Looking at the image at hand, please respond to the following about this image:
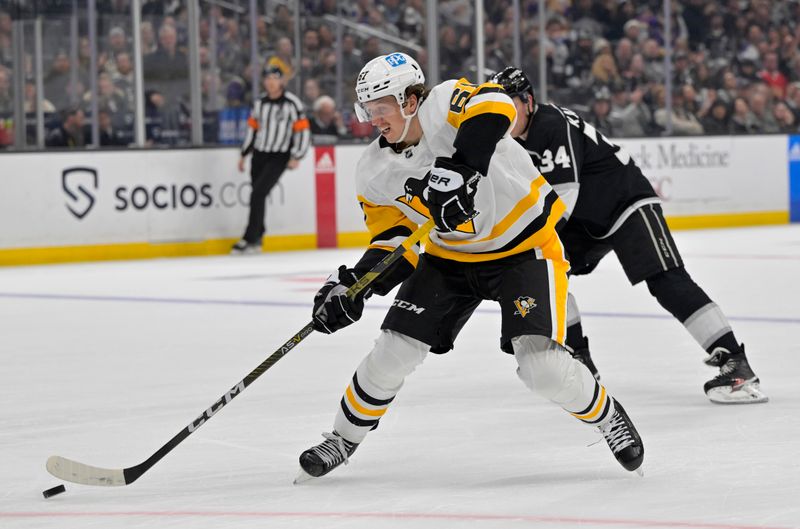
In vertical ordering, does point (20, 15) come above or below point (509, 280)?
above

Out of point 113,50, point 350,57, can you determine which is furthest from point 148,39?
point 350,57

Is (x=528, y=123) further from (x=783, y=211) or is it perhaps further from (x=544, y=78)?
(x=783, y=211)

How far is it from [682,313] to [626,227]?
11.5 inches

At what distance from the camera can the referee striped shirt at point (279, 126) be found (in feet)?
34.6

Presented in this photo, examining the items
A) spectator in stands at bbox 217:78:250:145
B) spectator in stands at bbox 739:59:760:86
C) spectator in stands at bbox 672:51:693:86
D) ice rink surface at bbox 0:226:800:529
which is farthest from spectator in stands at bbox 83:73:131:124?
spectator in stands at bbox 739:59:760:86

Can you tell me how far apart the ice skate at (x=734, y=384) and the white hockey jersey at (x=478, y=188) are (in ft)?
3.40

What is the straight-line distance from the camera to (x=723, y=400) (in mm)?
3992

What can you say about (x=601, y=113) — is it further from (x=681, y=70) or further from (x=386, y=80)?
(x=386, y=80)

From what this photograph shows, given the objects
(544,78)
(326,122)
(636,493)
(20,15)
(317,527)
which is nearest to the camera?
(317,527)

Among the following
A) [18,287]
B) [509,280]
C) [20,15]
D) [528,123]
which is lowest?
[18,287]

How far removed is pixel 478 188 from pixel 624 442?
23.9 inches

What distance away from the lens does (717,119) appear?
13281mm

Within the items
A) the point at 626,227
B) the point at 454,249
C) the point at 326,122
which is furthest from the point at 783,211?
the point at 454,249

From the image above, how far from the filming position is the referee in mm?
10406
